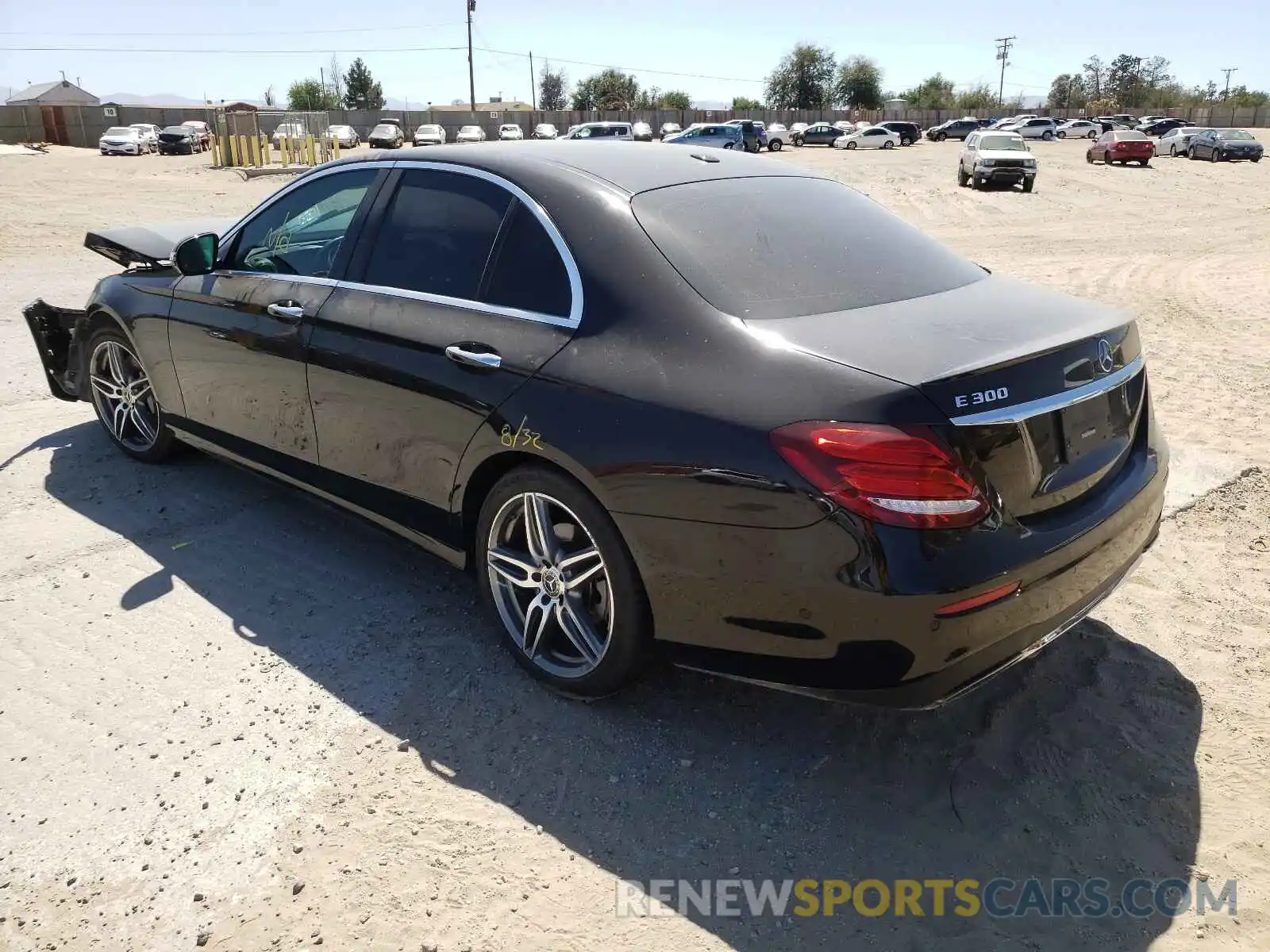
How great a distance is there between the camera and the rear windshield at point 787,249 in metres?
2.92

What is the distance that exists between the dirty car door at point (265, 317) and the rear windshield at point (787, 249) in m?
1.50

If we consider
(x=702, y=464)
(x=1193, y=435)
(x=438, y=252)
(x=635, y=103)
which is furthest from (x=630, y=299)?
(x=635, y=103)

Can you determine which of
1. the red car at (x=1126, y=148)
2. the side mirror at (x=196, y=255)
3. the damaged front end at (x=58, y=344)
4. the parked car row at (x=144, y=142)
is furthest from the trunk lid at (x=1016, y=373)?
the parked car row at (x=144, y=142)

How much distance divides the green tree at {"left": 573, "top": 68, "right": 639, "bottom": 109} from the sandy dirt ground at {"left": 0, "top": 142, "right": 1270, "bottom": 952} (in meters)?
98.1

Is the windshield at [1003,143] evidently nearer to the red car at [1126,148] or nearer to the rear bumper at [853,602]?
the red car at [1126,148]

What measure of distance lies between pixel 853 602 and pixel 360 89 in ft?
348

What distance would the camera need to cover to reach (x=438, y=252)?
3541 mm

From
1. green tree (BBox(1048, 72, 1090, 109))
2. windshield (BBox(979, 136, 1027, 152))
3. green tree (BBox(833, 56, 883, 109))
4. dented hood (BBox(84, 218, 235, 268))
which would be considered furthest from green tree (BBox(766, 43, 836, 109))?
dented hood (BBox(84, 218, 235, 268))

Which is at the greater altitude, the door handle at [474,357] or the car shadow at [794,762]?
the door handle at [474,357]

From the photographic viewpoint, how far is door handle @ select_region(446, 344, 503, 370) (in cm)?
314

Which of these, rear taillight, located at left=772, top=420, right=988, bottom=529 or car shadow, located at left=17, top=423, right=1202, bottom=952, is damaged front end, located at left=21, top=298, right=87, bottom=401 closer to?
car shadow, located at left=17, top=423, right=1202, bottom=952

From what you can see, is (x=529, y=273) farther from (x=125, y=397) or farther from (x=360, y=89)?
(x=360, y=89)

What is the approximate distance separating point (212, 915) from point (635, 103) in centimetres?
10470

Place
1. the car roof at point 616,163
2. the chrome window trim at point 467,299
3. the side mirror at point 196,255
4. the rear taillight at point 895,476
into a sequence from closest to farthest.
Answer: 1. the rear taillight at point 895,476
2. the chrome window trim at point 467,299
3. the car roof at point 616,163
4. the side mirror at point 196,255
